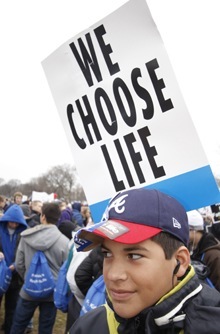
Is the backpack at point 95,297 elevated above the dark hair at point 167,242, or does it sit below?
below

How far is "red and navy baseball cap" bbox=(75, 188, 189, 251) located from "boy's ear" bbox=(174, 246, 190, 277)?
4cm

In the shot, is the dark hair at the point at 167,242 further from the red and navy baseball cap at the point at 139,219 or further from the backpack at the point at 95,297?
the backpack at the point at 95,297

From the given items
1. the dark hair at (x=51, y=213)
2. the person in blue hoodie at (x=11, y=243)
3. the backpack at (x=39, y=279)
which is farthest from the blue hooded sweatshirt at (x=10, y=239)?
the backpack at (x=39, y=279)

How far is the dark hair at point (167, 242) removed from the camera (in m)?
1.27

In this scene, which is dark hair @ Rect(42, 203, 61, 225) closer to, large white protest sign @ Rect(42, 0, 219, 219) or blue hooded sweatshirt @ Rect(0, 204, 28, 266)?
blue hooded sweatshirt @ Rect(0, 204, 28, 266)

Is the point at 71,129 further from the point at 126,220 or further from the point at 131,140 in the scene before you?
the point at 126,220

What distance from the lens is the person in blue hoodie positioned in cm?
472

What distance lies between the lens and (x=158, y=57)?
1695 millimetres

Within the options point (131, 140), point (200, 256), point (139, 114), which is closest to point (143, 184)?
point (131, 140)

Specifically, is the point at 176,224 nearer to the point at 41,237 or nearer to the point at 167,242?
the point at 167,242

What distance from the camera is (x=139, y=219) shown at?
1.30 meters

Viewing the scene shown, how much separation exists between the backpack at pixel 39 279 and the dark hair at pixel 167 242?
285 cm

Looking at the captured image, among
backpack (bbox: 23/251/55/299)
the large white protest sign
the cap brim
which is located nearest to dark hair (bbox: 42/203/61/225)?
backpack (bbox: 23/251/55/299)

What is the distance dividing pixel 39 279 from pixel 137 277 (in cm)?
289
